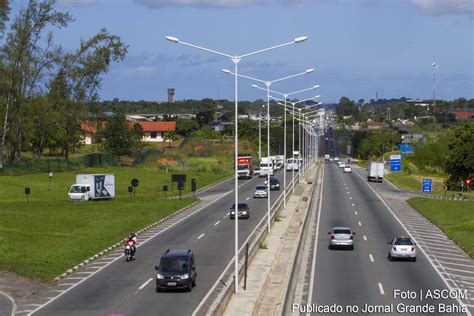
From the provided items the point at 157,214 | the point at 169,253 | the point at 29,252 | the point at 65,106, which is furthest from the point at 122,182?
the point at 169,253

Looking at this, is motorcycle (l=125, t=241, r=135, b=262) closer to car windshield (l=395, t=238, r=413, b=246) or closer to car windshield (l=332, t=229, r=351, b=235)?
car windshield (l=332, t=229, r=351, b=235)

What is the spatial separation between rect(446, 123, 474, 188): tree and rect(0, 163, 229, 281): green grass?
36704mm

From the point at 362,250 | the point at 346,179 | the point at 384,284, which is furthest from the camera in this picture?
the point at 346,179

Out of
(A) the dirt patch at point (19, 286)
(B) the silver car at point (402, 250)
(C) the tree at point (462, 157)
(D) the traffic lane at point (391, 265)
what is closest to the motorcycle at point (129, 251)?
(A) the dirt patch at point (19, 286)

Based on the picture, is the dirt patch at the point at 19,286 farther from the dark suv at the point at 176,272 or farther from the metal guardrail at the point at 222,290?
the metal guardrail at the point at 222,290

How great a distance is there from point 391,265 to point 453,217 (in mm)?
29594

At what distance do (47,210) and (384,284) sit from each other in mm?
39991

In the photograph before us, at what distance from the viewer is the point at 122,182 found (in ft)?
349

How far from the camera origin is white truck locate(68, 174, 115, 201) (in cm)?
8181

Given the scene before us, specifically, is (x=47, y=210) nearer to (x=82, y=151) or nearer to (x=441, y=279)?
(x=441, y=279)

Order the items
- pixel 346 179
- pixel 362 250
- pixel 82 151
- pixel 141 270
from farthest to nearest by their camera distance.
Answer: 1. pixel 82 151
2. pixel 346 179
3. pixel 362 250
4. pixel 141 270

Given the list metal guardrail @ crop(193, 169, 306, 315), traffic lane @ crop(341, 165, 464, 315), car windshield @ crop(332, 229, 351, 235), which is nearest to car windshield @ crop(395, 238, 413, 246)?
traffic lane @ crop(341, 165, 464, 315)

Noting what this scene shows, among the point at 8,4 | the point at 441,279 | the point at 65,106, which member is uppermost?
the point at 8,4

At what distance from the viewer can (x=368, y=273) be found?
40844 millimetres
